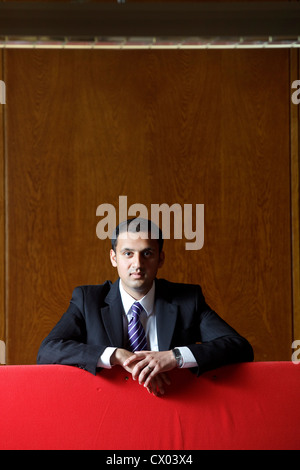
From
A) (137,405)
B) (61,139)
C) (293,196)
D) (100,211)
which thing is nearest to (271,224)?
(293,196)

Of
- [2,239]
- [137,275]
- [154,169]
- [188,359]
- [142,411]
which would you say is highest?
[154,169]

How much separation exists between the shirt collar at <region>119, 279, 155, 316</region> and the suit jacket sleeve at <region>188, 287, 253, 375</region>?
20 cm

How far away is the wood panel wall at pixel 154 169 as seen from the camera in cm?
414

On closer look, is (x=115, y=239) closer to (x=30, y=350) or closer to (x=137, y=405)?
(x=137, y=405)

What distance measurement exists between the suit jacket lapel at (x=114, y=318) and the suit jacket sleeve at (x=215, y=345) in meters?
0.32

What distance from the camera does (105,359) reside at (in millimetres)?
2055

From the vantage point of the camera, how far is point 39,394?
194 cm

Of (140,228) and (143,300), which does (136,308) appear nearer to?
(143,300)

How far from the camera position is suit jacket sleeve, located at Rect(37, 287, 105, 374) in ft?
6.76

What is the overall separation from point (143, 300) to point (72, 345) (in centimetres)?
50
